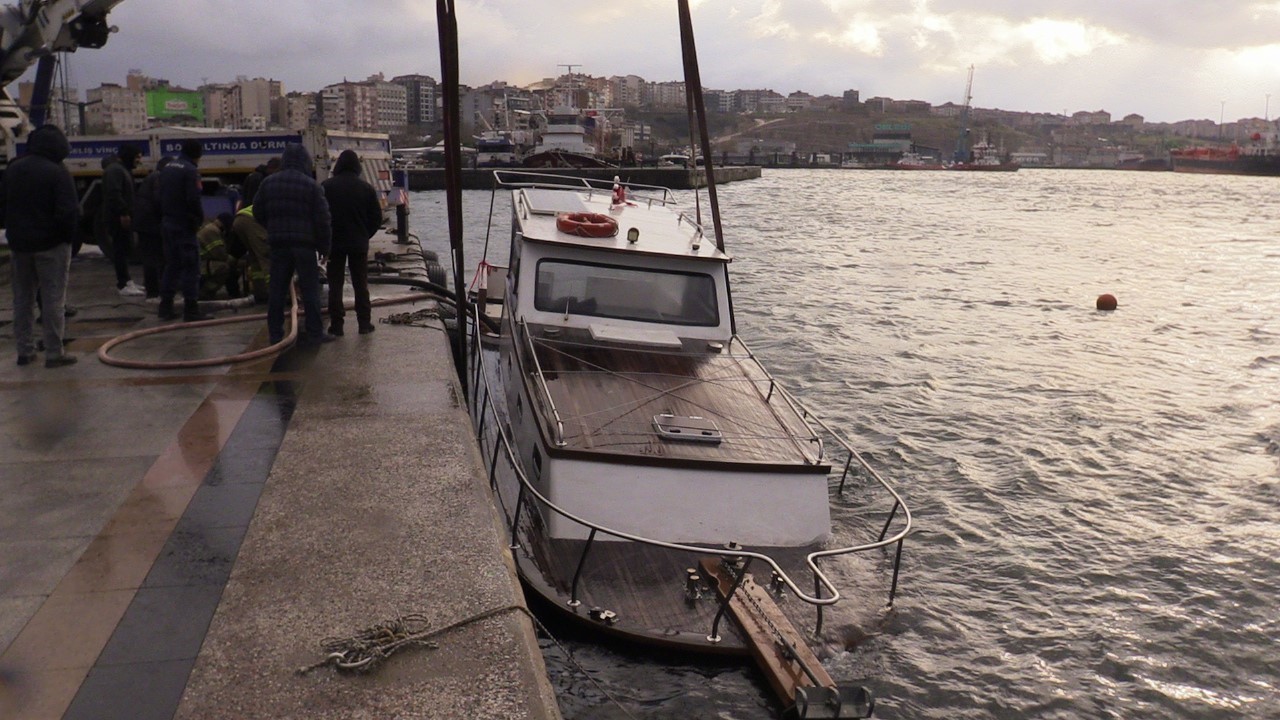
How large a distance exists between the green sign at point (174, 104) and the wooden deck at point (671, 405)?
230 feet

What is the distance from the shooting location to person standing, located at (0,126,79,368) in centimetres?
865

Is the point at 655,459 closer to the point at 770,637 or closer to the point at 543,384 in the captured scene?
the point at 543,384

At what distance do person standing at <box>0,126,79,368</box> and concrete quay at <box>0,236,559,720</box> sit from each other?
1.72ft

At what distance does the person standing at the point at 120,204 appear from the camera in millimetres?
12438

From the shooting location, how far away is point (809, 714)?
17.7ft

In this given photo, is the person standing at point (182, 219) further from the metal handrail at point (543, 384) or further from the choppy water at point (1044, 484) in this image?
the choppy water at point (1044, 484)

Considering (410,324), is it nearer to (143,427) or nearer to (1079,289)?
(143,427)

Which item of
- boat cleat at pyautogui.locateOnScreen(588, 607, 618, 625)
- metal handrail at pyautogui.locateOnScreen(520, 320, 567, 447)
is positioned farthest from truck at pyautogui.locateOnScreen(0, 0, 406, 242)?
boat cleat at pyautogui.locateOnScreen(588, 607, 618, 625)

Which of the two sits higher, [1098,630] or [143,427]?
[143,427]

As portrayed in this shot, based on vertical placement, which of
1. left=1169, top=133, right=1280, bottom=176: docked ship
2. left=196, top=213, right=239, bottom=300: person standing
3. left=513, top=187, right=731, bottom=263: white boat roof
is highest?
left=1169, top=133, right=1280, bottom=176: docked ship

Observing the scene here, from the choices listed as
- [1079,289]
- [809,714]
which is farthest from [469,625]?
[1079,289]

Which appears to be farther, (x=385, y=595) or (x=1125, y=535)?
(x=1125, y=535)

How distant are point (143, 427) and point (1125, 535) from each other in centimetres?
871

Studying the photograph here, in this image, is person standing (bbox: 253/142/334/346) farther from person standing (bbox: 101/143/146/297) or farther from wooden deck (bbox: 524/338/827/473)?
person standing (bbox: 101/143/146/297)
